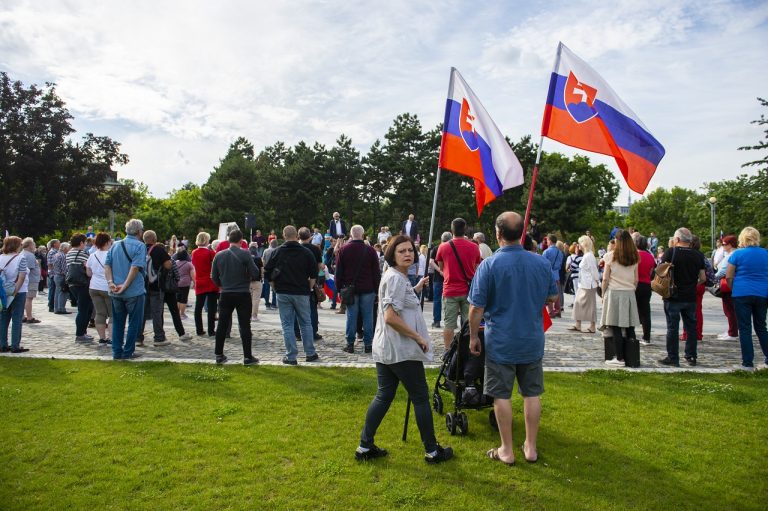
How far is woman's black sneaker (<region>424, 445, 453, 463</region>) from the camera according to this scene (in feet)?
15.5

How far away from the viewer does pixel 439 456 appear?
4.74 m

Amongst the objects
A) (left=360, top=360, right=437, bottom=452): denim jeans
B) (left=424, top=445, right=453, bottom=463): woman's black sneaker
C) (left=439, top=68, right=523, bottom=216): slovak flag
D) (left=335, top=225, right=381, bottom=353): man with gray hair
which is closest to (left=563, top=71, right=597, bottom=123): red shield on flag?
(left=439, top=68, right=523, bottom=216): slovak flag

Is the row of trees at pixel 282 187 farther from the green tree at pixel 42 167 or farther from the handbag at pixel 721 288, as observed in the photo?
the handbag at pixel 721 288

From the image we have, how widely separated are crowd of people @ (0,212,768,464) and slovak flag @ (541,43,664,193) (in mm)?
1434

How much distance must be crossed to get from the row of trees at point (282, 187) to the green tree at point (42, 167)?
7cm

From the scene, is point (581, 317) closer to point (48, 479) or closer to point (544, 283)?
point (544, 283)

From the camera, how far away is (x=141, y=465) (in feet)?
15.6

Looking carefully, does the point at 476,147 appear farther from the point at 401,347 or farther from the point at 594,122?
the point at 401,347

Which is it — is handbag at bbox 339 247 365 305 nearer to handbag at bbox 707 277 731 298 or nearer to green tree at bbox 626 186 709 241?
handbag at bbox 707 277 731 298

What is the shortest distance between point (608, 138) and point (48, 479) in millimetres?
7459

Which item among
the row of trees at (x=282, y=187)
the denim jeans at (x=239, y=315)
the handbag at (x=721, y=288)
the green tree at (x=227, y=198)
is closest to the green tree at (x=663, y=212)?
the row of trees at (x=282, y=187)

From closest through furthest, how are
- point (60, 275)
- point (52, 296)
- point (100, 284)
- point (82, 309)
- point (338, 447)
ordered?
point (338, 447)
point (100, 284)
point (82, 309)
point (60, 275)
point (52, 296)

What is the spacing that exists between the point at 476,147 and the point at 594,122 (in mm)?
1697

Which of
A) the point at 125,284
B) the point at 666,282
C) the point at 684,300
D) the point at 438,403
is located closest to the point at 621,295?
the point at 666,282
